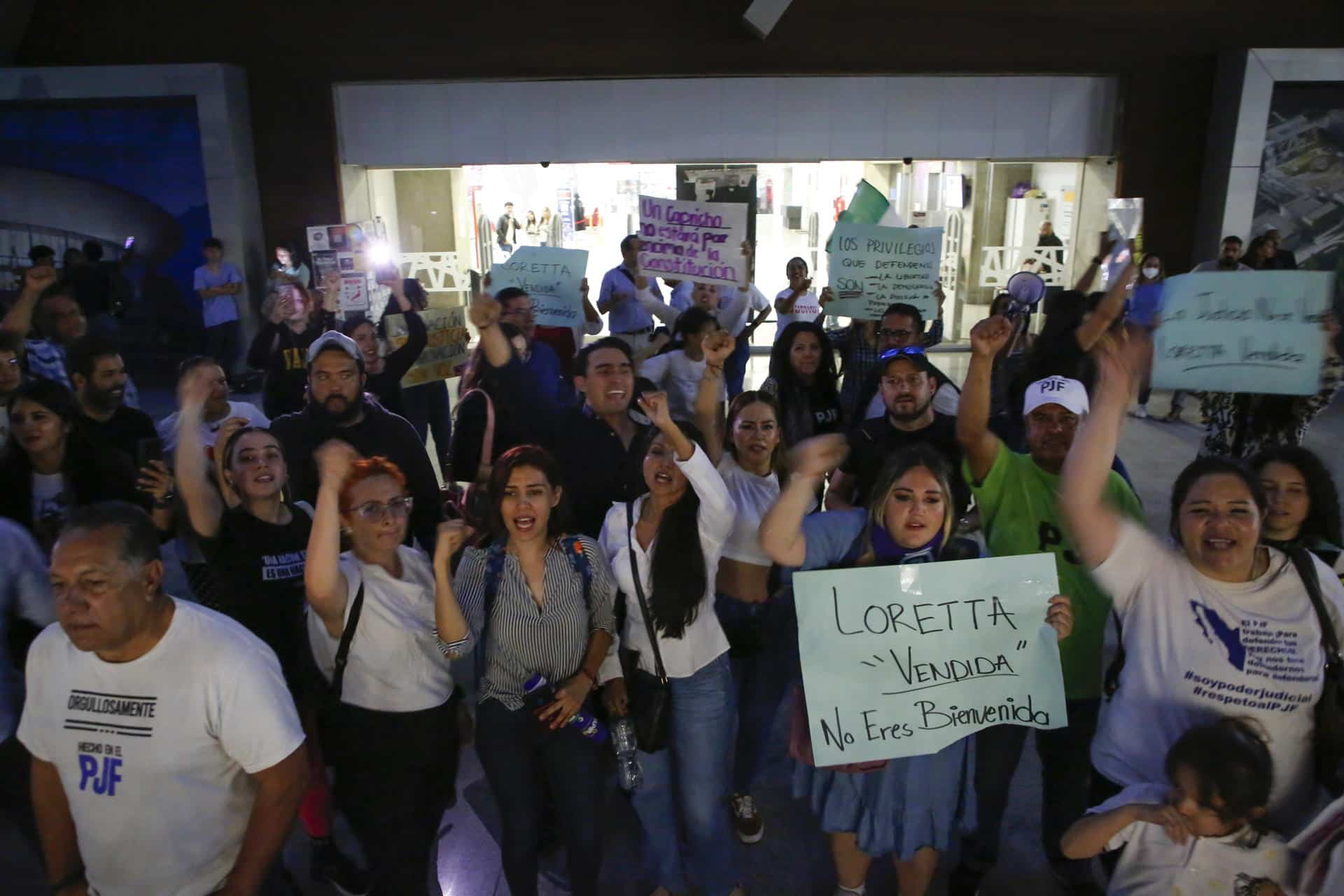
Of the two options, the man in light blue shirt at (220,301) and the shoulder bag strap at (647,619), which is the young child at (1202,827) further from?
the man in light blue shirt at (220,301)

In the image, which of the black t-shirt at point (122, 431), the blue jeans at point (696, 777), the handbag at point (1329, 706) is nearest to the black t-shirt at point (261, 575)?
the black t-shirt at point (122, 431)

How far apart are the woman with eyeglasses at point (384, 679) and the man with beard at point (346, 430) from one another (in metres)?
1.06

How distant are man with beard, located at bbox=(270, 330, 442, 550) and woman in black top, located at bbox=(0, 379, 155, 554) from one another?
0.63 metres

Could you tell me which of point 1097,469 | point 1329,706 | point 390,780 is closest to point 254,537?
point 390,780

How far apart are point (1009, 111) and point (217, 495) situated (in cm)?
1152

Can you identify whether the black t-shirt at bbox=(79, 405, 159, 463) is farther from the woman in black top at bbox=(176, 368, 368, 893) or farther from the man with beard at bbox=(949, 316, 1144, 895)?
the man with beard at bbox=(949, 316, 1144, 895)

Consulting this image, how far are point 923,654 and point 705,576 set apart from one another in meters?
0.72

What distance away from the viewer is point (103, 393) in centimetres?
394

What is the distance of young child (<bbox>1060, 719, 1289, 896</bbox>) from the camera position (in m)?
2.16

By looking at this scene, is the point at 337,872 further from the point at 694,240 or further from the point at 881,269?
the point at 881,269

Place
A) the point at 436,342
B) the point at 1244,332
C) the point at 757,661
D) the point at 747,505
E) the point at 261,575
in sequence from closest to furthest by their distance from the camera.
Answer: the point at 261,575 < the point at 747,505 < the point at 757,661 < the point at 1244,332 < the point at 436,342

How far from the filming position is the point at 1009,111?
11.8 meters

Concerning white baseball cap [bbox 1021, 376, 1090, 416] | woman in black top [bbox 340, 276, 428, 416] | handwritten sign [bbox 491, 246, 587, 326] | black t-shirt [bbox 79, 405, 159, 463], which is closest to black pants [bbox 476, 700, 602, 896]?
white baseball cap [bbox 1021, 376, 1090, 416]

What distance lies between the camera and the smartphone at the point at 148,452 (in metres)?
3.80
